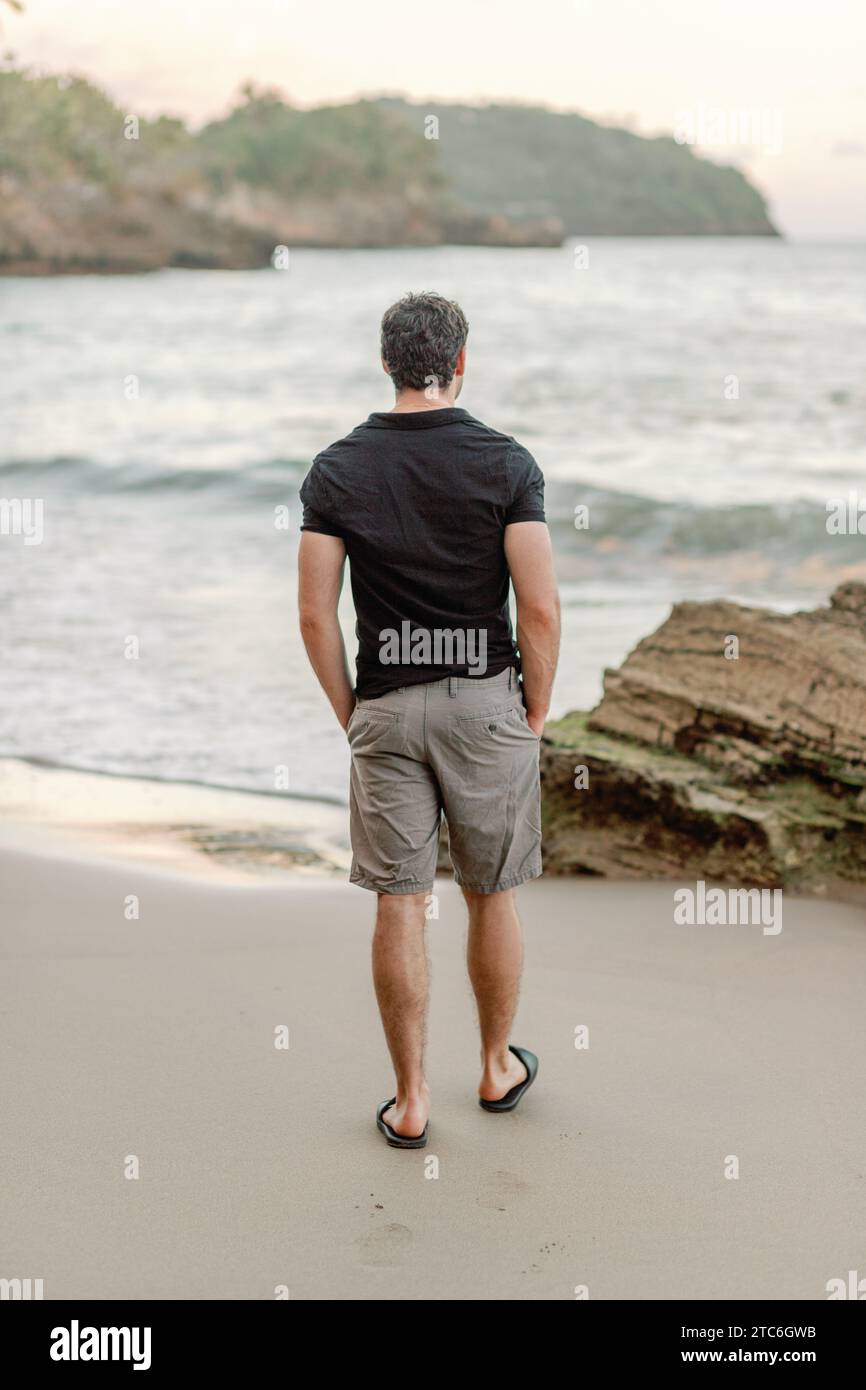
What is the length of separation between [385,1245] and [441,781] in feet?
3.23

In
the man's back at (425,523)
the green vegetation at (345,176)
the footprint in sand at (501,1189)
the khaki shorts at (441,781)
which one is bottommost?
the footprint in sand at (501,1189)

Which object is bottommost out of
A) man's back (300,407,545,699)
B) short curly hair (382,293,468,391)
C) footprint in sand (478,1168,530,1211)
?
footprint in sand (478,1168,530,1211)

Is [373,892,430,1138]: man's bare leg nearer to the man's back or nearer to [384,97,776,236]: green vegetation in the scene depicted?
the man's back

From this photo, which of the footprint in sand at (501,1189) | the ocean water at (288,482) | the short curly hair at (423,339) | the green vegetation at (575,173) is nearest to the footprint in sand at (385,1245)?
the footprint in sand at (501,1189)

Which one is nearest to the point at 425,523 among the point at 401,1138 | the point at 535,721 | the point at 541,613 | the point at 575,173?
the point at 541,613

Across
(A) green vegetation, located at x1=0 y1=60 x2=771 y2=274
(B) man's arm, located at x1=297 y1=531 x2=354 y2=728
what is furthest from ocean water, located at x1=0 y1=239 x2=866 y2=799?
(A) green vegetation, located at x1=0 y1=60 x2=771 y2=274

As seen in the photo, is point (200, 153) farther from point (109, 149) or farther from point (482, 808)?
point (482, 808)

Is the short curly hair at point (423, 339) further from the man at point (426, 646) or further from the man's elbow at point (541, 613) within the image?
the man's elbow at point (541, 613)

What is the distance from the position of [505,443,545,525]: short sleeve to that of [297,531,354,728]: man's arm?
0.40m

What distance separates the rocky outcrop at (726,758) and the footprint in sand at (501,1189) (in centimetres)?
207

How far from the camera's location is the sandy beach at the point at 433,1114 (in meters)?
2.77

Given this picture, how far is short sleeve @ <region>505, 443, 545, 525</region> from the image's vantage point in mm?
3082

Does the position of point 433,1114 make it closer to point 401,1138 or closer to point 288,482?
point 401,1138

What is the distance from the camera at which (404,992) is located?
3236mm
